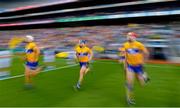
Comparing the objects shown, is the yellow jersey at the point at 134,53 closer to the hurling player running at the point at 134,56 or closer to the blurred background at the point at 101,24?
the hurling player running at the point at 134,56

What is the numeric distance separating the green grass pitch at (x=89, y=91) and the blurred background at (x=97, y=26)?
227cm

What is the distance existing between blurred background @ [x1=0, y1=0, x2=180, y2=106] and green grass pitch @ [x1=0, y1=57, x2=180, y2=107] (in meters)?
2.27

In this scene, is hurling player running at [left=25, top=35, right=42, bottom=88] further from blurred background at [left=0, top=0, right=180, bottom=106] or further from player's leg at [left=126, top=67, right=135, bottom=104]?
player's leg at [left=126, top=67, right=135, bottom=104]

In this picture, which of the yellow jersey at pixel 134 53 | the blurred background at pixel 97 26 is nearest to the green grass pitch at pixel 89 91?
the yellow jersey at pixel 134 53

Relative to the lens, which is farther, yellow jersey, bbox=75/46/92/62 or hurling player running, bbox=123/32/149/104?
yellow jersey, bbox=75/46/92/62

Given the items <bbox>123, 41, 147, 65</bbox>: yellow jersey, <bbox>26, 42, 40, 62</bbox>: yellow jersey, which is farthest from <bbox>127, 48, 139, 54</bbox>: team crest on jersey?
<bbox>26, 42, 40, 62</bbox>: yellow jersey

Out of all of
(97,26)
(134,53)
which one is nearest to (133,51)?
(134,53)

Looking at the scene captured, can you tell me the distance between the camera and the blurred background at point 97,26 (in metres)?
23.8

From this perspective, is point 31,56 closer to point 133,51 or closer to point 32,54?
point 32,54

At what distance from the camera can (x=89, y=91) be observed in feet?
39.4

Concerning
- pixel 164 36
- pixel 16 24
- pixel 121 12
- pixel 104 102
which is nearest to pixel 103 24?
pixel 121 12

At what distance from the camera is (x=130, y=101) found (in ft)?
31.9

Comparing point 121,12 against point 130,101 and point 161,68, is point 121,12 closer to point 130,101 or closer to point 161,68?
point 161,68

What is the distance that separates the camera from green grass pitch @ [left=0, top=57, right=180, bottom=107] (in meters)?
10.1
